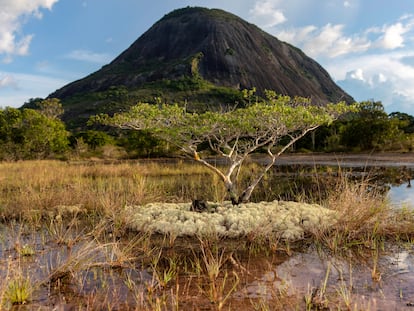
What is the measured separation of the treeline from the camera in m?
44.7

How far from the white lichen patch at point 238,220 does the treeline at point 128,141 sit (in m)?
30.3

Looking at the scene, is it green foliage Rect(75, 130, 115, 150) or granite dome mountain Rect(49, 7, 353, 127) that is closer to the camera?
green foliage Rect(75, 130, 115, 150)

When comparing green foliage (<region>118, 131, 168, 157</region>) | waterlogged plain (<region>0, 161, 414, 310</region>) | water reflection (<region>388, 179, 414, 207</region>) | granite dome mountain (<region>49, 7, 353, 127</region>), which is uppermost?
granite dome mountain (<region>49, 7, 353, 127</region>)

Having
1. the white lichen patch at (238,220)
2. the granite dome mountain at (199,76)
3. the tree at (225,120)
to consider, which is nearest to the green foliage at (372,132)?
the tree at (225,120)

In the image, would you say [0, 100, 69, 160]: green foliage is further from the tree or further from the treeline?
the tree

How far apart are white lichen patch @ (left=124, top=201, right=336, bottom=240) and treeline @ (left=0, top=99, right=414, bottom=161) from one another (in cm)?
3033

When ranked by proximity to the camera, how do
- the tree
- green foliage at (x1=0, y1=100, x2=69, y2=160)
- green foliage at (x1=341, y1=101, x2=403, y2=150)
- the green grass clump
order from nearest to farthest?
the green grass clump
the tree
green foliage at (x1=0, y1=100, x2=69, y2=160)
green foliage at (x1=341, y1=101, x2=403, y2=150)

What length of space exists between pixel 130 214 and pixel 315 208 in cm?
525

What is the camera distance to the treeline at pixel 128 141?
4469 cm

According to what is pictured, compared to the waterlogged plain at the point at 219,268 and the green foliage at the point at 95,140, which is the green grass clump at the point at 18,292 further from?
the green foliage at the point at 95,140

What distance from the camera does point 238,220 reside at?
10.2m

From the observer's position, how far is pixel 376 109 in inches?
2117

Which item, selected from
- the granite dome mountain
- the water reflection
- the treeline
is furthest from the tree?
the granite dome mountain

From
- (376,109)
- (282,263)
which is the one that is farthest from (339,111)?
(376,109)
